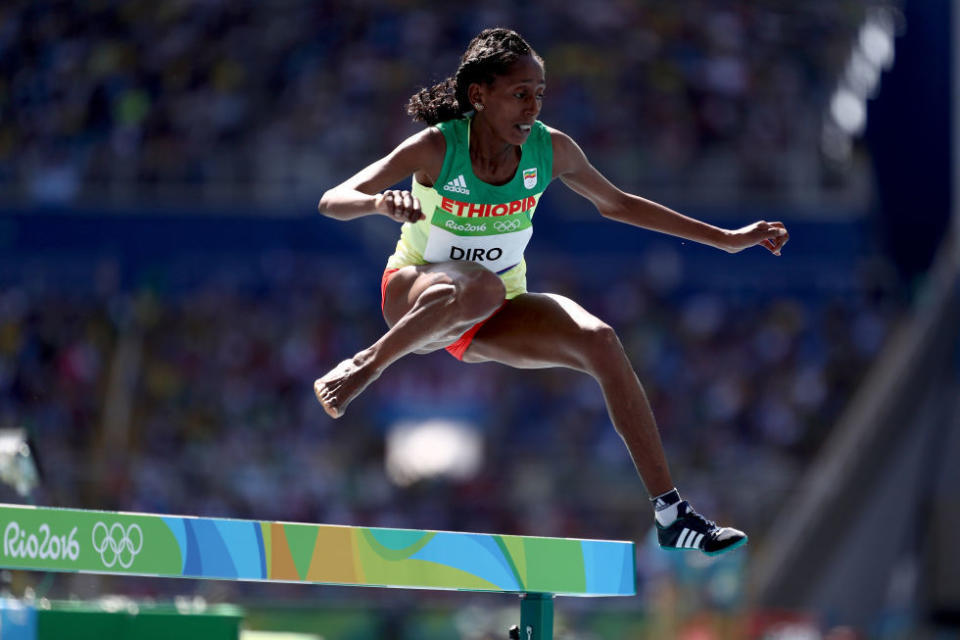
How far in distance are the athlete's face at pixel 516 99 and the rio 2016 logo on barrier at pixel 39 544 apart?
2104 mm

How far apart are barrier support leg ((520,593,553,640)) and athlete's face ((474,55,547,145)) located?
5.44 feet

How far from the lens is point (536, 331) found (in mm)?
5547

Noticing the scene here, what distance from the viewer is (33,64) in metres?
17.5

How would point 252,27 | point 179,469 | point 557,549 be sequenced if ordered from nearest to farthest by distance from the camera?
point 557,549
point 179,469
point 252,27

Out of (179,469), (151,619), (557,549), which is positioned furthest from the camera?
(179,469)

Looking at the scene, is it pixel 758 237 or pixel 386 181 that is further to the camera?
pixel 758 237

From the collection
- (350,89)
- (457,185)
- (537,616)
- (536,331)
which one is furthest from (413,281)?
(350,89)

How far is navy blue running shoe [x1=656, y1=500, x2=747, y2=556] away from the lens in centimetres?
531

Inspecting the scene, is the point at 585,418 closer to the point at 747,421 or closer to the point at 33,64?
the point at 747,421

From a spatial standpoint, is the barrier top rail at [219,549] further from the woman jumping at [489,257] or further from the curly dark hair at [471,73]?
the curly dark hair at [471,73]

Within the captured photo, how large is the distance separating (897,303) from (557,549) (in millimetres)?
13553

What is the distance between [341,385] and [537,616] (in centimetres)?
107

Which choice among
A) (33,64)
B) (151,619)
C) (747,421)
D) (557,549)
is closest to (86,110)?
(33,64)

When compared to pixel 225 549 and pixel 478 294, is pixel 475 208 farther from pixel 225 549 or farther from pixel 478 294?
pixel 225 549
